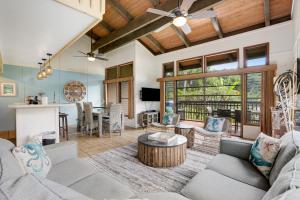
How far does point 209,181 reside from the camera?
5.02 ft

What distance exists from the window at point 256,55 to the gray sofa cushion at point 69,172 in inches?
Result: 196

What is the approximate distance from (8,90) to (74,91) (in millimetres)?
2194

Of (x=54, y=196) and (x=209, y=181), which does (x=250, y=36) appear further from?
(x=54, y=196)

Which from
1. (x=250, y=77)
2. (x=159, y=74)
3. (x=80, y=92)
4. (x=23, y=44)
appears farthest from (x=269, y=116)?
(x=80, y=92)

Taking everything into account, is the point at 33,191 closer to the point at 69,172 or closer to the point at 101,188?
the point at 101,188

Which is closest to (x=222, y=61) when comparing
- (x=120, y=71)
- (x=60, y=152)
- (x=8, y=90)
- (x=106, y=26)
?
(x=120, y=71)

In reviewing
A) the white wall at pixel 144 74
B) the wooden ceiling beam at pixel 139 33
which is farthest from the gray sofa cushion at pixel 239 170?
the white wall at pixel 144 74

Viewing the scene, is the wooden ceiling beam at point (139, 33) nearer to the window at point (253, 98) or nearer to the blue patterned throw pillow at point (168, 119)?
the blue patterned throw pillow at point (168, 119)

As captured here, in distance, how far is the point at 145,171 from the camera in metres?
2.64

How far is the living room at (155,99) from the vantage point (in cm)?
146

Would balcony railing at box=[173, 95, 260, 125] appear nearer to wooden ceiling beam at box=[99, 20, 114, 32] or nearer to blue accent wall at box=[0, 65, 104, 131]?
wooden ceiling beam at box=[99, 20, 114, 32]

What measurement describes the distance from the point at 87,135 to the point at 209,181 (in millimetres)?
4556

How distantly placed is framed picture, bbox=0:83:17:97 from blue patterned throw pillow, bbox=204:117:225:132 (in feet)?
22.0

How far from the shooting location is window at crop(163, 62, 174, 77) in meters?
6.68
